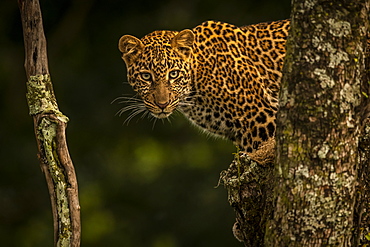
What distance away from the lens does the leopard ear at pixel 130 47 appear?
7.64m

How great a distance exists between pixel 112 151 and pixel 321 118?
40.0 feet

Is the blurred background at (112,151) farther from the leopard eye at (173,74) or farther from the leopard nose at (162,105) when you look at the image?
the leopard nose at (162,105)

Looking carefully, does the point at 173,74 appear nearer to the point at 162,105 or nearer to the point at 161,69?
the point at 161,69

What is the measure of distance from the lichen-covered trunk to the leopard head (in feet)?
10.5

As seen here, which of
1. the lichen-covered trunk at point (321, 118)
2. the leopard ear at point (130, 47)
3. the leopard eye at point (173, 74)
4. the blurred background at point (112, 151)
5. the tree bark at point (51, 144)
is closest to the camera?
the lichen-covered trunk at point (321, 118)

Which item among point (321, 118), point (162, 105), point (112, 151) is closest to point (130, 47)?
point (162, 105)

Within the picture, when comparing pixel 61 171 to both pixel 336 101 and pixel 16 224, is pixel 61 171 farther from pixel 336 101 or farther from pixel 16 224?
pixel 16 224

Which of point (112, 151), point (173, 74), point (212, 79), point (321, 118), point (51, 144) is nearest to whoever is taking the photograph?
point (321, 118)

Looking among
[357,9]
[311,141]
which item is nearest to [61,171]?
[311,141]

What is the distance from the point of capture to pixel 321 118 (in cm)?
416

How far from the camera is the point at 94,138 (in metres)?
16.2

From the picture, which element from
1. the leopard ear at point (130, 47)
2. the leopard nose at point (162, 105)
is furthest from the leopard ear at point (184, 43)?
the leopard nose at point (162, 105)

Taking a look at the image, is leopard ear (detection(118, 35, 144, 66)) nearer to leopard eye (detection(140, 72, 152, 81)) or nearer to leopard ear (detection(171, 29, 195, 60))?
leopard eye (detection(140, 72, 152, 81))

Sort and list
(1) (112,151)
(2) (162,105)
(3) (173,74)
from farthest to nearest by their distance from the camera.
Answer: (1) (112,151), (3) (173,74), (2) (162,105)
